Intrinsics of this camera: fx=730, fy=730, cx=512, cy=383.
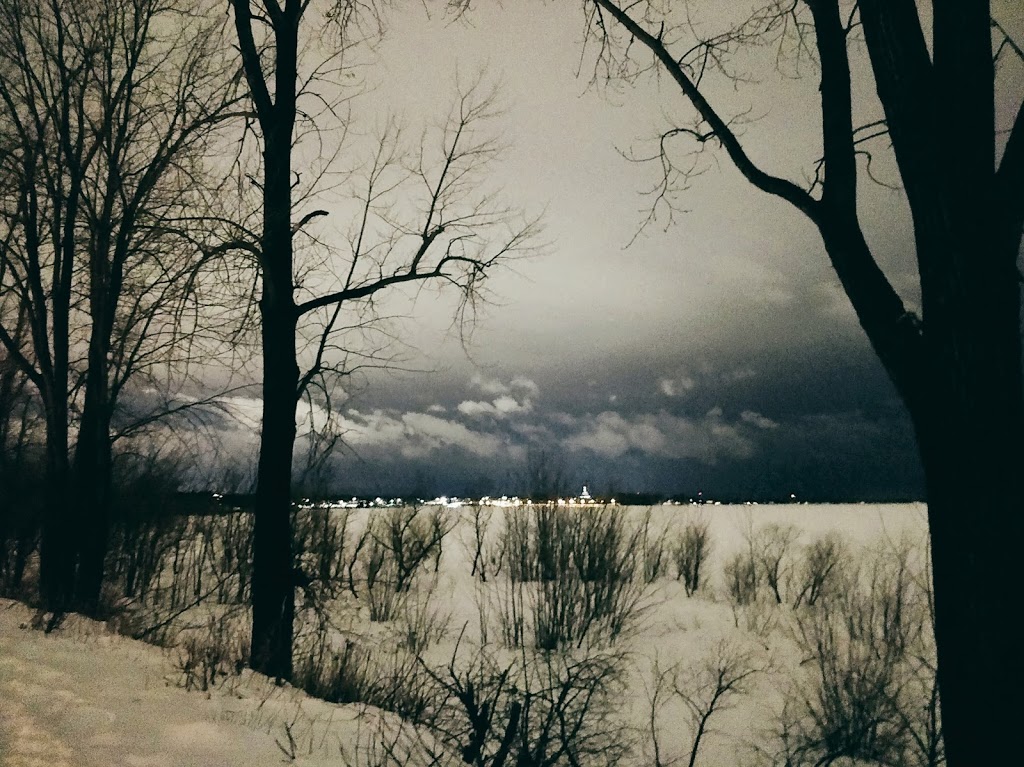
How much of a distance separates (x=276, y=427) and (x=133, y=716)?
12.1ft

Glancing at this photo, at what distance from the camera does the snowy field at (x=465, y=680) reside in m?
4.96

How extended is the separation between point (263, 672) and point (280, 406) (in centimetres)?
283

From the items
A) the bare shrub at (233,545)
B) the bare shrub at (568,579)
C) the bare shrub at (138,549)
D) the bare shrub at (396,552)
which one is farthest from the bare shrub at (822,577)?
the bare shrub at (138,549)

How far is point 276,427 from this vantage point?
8180 millimetres

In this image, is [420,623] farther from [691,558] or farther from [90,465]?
[691,558]

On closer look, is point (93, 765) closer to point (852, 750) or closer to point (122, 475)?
point (852, 750)

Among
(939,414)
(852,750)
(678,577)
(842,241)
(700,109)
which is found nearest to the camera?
(939,414)

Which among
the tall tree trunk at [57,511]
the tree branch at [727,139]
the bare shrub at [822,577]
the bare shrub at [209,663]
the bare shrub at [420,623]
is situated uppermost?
the tree branch at [727,139]

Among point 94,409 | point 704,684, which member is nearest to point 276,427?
point 94,409

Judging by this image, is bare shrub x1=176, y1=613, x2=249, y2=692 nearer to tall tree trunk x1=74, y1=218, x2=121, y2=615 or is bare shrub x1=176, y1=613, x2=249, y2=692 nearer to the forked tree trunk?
tall tree trunk x1=74, y1=218, x2=121, y2=615

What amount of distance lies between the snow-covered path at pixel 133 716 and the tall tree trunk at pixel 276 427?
3.93 ft

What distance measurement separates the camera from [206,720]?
5148 mm

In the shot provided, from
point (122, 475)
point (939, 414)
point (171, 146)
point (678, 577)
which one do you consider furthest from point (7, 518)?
point (678, 577)

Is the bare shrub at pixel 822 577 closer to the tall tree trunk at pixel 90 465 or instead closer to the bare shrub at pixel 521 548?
the bare shrub at pixel 521 548
